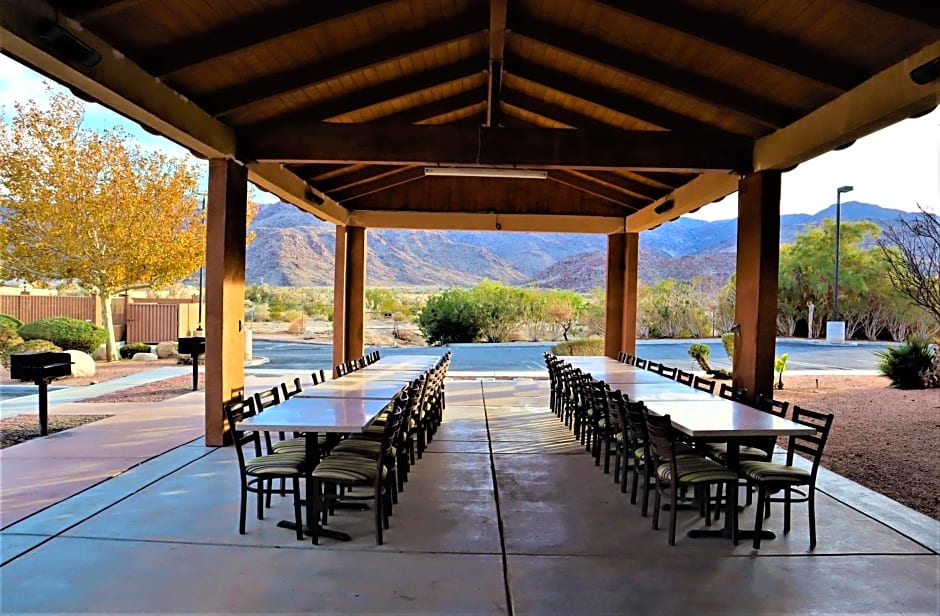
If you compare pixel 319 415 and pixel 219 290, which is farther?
pixel 219 290

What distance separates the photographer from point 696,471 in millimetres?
4121

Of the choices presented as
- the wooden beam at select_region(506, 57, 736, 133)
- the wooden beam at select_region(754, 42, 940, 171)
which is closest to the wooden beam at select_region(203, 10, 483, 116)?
the wooden beam at select_region(506, 57, 736, 133)

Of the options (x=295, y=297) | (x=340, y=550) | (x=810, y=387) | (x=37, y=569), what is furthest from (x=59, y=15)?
(x=295, y=297)

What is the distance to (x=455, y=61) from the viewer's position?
660 cm

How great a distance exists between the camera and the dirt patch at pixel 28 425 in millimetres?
6512

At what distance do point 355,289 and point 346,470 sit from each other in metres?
7.77

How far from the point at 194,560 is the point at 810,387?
10985 mm

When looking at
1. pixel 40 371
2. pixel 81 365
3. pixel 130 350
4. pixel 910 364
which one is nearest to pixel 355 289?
pixel 81 365

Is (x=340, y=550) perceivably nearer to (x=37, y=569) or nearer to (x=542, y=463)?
(x=37, y=569)

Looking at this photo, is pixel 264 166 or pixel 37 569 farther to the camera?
pixel 264 166

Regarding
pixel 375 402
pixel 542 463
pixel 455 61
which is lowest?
pixel 542 463

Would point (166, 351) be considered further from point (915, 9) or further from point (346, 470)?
point (915, 9)

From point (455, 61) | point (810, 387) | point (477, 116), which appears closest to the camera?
point (455, 61)

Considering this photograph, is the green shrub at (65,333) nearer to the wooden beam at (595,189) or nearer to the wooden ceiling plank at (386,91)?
the wooden ceiling plank at (386,91)
